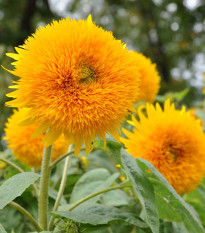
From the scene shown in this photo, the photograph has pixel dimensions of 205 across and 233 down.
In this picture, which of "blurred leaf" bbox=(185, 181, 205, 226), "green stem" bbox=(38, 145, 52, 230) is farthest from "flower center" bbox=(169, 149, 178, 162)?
"green stem" bbox=(38, 145, 52, 230)

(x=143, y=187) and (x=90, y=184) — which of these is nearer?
(x=143, y=187)

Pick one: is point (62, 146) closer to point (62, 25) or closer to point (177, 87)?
point (62, 25)

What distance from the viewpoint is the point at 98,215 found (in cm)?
87

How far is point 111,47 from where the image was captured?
0.76 metres

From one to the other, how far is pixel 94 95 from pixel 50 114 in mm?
99

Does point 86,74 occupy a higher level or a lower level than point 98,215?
higher

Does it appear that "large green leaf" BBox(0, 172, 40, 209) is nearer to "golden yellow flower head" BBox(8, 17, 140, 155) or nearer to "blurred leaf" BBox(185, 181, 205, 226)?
"golden yellow flower head" BBox(8, 17, 140, 155)

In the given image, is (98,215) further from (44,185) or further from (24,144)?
(24,144)

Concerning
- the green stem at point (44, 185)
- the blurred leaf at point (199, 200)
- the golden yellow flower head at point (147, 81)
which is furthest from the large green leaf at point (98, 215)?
the golden yellow flower head at point (147, 81)

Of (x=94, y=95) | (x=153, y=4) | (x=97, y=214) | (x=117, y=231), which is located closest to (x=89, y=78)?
(x=94, y=95)

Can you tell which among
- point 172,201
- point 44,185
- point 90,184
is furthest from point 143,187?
point 90,184

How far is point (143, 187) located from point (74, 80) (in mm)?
285

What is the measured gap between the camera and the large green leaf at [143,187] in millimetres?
755

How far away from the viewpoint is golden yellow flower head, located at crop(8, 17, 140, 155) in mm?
724
